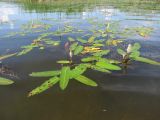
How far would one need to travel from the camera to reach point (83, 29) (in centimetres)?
694

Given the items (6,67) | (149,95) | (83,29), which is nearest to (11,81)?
(6,67)

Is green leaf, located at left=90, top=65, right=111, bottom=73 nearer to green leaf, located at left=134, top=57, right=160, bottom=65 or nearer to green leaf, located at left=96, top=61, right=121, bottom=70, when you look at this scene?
green leaf, located at left=96, top=61, right=121, bottom=70

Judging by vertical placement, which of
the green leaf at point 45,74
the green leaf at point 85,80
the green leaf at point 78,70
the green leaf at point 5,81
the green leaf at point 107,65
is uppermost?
the green leaf at point 107,65

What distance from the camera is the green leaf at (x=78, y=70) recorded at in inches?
132

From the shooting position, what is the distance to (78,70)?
3.52 m

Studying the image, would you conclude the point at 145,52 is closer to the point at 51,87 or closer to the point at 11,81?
the point at 51,87

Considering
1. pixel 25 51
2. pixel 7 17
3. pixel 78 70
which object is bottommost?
pixel 78 70

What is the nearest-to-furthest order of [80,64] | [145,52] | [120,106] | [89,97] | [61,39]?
[120,106] → [89,97] → [80,64] → [145,52] → [61,39]

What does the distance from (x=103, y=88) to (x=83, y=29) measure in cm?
406

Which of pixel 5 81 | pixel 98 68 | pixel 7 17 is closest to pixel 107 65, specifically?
pixel 98 68

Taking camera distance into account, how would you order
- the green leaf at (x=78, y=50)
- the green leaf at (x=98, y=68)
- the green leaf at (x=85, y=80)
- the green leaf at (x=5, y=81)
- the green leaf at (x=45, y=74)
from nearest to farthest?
the green leaf at (x=85, y=80) → the green leaf at (x=5, y=81) → the green leaf at (x=45, y=74) → the green leaf at (x=98, y=68) → the green leaf at (x=78, y=50)

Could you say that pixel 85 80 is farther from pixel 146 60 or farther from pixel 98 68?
pixel 146 60

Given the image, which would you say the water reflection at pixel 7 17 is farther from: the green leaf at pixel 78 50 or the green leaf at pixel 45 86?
the green leaf at pixel 45 86

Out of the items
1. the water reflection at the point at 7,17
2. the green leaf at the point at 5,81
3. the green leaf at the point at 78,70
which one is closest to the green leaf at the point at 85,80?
the green leaf at the point at 78,70
